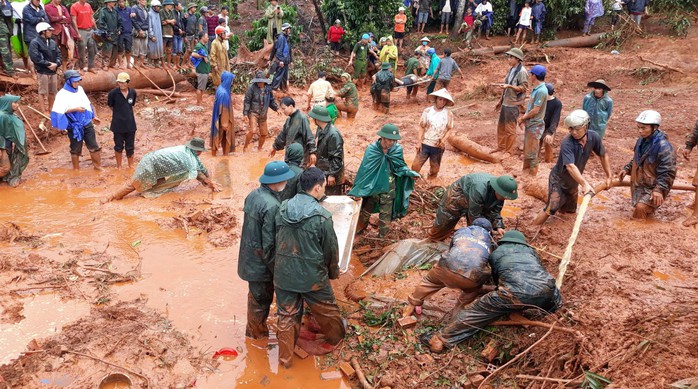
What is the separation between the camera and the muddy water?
5105mm

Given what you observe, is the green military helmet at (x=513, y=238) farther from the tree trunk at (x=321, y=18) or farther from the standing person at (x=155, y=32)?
the tree trunk at (x=321, y=18)

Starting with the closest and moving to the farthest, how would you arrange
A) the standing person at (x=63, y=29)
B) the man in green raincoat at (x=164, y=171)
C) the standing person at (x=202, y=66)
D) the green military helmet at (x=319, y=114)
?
1. the green military helmet at (x=319, y=114)
2. the man in green raincoat at (x=164, y=171)
3. the standing person at (x=63, y=29)
4. the standing person at (x=202, y=66)

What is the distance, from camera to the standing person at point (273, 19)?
14.9m

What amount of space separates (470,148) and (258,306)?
6387 mm

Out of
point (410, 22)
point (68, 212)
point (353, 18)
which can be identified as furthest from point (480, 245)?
point (410, 22)

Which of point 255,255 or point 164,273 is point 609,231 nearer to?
point 255,255

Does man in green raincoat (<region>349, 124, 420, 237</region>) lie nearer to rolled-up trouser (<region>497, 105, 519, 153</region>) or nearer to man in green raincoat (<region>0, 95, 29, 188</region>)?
rolled-up trouser (<region>497, 105, 519, 153</region>)

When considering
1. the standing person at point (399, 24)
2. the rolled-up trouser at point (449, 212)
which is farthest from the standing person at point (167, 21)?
the rolled-up trouser at point (449, 212)

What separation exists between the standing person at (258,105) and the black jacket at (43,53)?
3590mm

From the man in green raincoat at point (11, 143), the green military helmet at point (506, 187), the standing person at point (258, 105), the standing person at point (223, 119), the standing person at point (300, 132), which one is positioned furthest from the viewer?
the standing person at point (258, 105)

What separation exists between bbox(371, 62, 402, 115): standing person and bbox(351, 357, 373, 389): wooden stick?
9.40 meters

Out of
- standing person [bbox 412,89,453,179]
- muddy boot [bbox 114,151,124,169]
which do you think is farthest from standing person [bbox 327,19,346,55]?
muddy boot [bbox 114,151,124,169]

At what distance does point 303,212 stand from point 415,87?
10683 millimetres

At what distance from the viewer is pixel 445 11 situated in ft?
60.6
